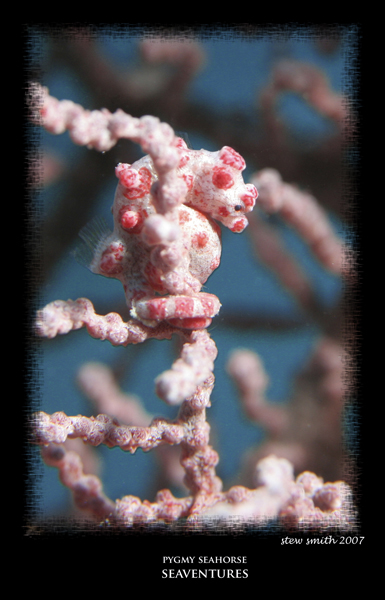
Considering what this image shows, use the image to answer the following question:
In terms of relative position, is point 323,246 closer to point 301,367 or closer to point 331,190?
point 331,190

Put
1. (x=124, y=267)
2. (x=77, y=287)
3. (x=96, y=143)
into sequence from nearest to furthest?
(x=96, y=143) < (x=124, y=267) < (x=77, y=287)

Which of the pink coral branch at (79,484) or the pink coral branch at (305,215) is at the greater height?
the pink coral branch at (305,215)

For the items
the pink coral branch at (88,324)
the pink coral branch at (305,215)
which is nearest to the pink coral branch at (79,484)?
the pink coral branch at (88,324)

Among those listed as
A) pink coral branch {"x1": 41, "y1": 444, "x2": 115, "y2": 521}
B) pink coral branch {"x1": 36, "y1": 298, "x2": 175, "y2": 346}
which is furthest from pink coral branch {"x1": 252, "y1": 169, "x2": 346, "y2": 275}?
pink coral branch {"x1": 41, "y1": 444, "x2": 115, "y2": 521}

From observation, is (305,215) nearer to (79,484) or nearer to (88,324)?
(88,324)

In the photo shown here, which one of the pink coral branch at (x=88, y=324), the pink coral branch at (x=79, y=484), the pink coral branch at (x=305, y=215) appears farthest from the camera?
the pink coral branch at (x=305, y=215)

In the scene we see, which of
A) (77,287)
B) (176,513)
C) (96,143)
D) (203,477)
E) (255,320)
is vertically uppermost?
(77,287)

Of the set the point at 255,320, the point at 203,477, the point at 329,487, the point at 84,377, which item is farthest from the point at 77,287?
the point at 329,487

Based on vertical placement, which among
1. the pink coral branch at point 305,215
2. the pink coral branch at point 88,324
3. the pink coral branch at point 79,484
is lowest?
the pink coral branch at point 79,484

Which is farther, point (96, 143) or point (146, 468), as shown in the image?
point (146, 468)

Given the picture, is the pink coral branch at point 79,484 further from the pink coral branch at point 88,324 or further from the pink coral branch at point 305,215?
the pink coral branch at point 305,215

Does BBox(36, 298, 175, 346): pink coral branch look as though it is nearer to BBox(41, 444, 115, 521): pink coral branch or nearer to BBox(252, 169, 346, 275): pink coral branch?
BBox(41, 444, 115, 521): pink coral branch
